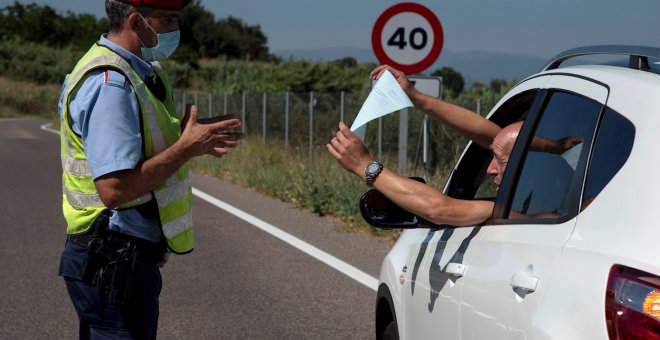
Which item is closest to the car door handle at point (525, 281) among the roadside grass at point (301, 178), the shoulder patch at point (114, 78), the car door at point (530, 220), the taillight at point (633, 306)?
the car door at point (530, 220)

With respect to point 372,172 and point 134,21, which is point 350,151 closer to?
point 372,172

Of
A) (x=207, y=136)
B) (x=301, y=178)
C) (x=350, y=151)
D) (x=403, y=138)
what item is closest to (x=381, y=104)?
(x=350, y=151)

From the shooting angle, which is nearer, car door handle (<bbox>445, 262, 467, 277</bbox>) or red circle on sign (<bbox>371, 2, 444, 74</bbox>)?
car door handle (<bbox>445, 262, 467, 277</bbox>)

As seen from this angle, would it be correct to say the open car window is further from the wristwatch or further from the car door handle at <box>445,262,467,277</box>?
the wristwatch

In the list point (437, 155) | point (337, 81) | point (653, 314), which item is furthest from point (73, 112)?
point (337, 81)

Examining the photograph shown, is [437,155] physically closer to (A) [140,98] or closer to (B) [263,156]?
(B) [263,156]

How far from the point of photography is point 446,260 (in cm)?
399

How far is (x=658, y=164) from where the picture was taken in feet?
9.12

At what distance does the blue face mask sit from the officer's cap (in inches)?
2.5

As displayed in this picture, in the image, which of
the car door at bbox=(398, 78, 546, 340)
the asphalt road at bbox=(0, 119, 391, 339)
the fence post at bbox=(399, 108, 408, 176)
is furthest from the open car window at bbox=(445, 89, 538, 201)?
the fence post at bbox=(399, 108, 408, 176)

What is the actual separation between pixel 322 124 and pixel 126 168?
2161cm

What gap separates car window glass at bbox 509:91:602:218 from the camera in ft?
10.7

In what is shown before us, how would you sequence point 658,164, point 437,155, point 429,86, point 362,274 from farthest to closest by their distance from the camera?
point 437,155, point 429,86, point 362,274, point 658,164

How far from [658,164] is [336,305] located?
584 cm
